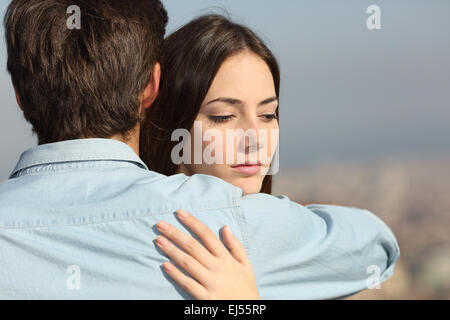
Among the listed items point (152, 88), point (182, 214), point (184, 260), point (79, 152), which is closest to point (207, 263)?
point (184, 260)

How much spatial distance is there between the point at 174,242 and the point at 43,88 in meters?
0.78

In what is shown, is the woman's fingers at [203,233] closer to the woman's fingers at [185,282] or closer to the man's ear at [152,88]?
the woman's fingers at [185,282]

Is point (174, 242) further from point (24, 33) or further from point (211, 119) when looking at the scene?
point (211, 119)

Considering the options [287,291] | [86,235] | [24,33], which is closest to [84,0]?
[24,33]

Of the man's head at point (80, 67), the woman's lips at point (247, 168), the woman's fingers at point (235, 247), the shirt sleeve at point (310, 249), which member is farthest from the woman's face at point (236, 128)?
the woman's fingers at point (235, 247)

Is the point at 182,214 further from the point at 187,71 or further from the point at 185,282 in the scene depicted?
the point at 187,71

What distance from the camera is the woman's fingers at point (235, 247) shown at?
1.91 meters

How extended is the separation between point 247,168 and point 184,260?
4.18ft

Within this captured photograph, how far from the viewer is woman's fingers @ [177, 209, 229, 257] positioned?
74.5 inches

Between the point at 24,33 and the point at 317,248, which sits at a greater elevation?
the point at 24,33

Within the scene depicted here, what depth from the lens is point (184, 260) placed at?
187 cm

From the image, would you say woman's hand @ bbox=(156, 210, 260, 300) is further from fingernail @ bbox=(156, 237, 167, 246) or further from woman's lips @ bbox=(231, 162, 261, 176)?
woman's lips @ bbox=(231, 162, 261, 176)

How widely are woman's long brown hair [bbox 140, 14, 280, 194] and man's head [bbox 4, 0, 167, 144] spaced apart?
3.17ft
